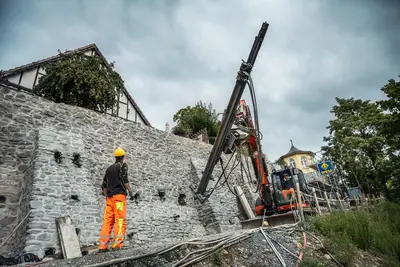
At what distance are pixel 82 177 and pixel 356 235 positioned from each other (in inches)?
243

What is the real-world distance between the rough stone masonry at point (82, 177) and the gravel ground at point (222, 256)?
3052mm

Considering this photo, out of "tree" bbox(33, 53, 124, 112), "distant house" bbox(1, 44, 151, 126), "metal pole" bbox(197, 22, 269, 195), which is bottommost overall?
"metal pole" bbox(197, 22, 269, 195)

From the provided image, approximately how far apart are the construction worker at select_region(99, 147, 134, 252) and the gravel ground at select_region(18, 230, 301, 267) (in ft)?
2.66

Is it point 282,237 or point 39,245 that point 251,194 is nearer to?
point 282,237

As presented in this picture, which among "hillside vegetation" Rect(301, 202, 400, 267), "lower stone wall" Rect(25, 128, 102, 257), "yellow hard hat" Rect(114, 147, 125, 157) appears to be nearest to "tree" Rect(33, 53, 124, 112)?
"lower stone wall" Rect(25, 128, 102, 257)

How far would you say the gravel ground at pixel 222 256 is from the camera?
2466mm

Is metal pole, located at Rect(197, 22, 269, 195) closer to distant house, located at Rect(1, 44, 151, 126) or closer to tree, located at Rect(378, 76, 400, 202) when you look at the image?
distant house, located at Rect(1, 44, 151, 126)

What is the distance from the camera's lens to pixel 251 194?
431 inches

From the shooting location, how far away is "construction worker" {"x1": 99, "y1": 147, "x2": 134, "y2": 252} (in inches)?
149

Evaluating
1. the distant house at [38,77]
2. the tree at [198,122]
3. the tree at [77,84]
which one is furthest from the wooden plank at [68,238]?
the tree at [198,122]

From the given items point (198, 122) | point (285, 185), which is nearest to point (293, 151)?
point (198, 122)

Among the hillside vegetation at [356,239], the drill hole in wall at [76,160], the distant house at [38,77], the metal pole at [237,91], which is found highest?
the distant house at [38,77]

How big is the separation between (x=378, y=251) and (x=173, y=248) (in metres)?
3.65

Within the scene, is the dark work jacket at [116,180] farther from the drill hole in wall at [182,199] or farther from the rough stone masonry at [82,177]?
the drill hole in wall at [182,199]
